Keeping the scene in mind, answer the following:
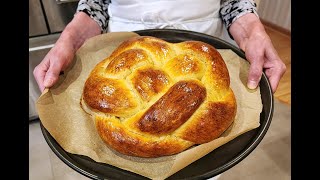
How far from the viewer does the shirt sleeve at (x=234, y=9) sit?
3.07ft

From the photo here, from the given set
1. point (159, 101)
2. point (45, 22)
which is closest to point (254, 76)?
point (159, 101)

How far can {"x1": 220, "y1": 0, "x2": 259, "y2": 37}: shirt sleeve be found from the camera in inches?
36.8

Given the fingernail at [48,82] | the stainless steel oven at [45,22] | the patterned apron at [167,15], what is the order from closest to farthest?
the fingernail at [48,82] → the patterned apron at [167,15] → the stainless steel oven at [45,22]

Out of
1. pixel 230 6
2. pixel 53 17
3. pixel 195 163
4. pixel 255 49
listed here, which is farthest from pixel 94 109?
pixel 53 17

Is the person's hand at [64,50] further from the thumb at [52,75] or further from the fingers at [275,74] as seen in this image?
the fingers at [275,74]

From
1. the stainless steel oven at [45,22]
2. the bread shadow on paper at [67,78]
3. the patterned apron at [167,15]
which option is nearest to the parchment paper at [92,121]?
the bread shadow on paper at [67,78]

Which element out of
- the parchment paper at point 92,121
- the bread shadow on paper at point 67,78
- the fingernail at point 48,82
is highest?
the fingernail at point 48,82

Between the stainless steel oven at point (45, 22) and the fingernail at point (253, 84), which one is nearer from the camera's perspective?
the fingernail at point (253, 84)

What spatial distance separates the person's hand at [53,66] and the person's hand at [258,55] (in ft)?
1.59

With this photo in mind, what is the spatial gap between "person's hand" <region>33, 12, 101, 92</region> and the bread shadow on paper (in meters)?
0.01

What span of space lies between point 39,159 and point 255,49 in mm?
1221

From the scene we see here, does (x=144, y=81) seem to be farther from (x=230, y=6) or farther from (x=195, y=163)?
(x=230, y=6)

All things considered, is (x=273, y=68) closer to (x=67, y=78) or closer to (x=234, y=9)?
(x=234, y=9)

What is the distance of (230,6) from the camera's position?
97 cm
